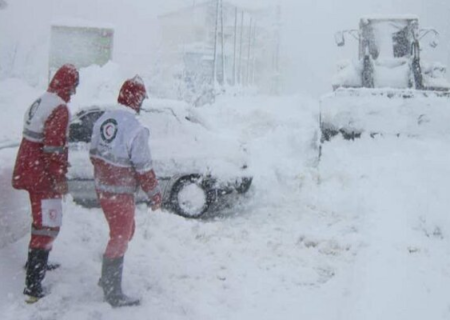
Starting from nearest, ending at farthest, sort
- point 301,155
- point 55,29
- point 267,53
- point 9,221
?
point 9,221 < point 301,155 < point 55,29 < point 267,53

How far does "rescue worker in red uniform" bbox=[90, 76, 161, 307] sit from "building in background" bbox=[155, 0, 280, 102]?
74.1 feet

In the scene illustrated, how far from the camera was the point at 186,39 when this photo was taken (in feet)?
158

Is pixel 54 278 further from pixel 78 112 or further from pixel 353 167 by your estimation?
pixel 353 167

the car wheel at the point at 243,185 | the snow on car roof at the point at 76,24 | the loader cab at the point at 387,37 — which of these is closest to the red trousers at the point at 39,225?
the car wheel at the point at 243,185

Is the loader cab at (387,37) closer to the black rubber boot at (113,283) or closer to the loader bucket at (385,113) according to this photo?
the loader bucket at (385,113)

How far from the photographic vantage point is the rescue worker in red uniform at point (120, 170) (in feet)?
13.5

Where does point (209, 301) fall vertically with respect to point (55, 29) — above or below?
below

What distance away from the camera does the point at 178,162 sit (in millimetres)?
7480

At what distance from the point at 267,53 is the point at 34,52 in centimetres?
3158

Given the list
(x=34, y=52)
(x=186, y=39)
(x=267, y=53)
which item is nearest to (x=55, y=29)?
(x=34, y=52)

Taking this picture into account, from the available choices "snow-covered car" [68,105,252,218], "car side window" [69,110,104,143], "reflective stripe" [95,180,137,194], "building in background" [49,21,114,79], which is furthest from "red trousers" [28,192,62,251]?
"building in background" [49,21,114,79]

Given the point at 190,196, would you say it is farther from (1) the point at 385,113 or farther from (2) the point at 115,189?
(1) the point at 385,113

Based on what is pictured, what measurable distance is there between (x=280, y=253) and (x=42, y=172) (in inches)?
120

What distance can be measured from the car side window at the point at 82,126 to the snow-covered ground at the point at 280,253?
1.32 meters
